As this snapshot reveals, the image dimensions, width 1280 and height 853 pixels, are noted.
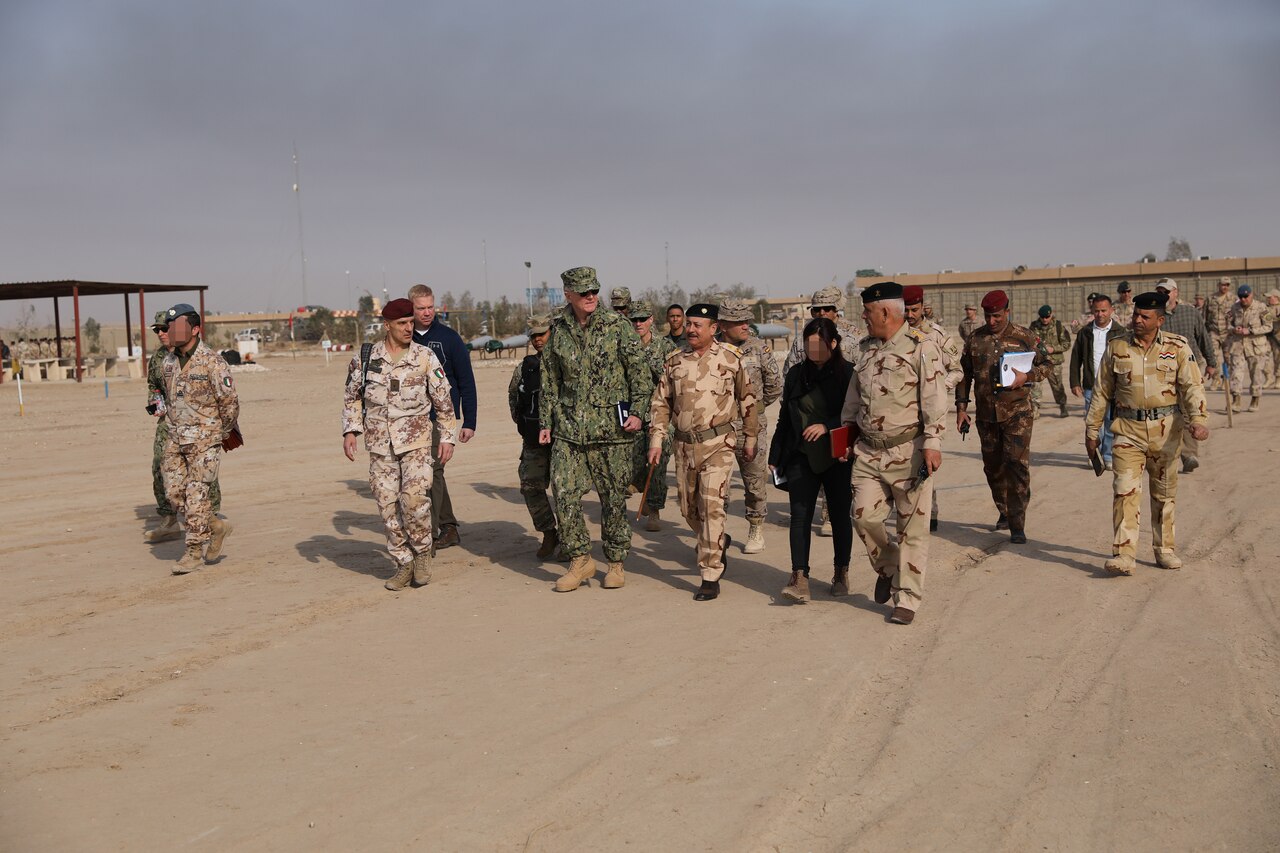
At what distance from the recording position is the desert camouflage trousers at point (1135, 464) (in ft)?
25.1

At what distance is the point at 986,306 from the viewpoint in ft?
30.0

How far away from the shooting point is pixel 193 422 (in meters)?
8.31

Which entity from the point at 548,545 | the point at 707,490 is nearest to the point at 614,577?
the point at 707,490

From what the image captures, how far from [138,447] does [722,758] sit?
15.0 metres

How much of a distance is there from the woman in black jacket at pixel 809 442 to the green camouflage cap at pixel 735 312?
4.06ft

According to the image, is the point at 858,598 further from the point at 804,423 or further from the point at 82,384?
the point at 82,384

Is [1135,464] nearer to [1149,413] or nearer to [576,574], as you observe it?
[1149,413]

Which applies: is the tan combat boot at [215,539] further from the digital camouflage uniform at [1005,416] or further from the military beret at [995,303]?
the military beret at [995,303]

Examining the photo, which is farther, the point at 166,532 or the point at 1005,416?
the point at 166,532

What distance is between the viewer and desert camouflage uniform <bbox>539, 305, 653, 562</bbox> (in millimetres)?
7531

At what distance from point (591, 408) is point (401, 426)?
54.8 inches

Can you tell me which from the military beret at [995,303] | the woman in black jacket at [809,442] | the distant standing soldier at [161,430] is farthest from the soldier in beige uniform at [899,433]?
the distant standing soldier at [161,430]

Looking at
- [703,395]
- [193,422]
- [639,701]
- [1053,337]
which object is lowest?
[639,701]

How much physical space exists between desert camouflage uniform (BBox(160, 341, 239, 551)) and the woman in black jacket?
14.6 feet
